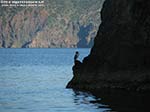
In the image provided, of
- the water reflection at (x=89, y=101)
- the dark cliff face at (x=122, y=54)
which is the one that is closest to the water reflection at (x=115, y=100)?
the water reflection at (x=89, y=101)

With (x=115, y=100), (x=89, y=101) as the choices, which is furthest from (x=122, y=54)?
(x=89, y=101)

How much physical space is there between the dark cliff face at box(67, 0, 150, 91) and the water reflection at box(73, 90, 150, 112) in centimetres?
286

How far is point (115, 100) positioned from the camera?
166 ft

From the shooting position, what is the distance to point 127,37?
6206 cm

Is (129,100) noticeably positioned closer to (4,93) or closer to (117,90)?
(117,90)

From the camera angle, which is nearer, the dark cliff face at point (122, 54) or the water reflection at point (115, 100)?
the water reflection at point (115, 100)

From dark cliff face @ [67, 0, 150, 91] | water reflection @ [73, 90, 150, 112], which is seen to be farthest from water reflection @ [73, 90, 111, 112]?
dark cliff face @ [67, 0, 150, 91]

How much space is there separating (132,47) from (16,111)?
71.0 feet

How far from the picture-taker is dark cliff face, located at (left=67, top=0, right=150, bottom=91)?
192 feet

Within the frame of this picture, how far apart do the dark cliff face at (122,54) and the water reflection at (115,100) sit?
2.86m

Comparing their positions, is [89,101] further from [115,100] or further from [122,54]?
[122,54]

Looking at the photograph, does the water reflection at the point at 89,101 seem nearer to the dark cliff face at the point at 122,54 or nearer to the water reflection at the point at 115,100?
the water reflection at the point at 115,100

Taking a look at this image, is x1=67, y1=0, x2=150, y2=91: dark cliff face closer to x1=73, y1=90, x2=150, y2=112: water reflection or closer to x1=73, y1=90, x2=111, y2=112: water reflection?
x1=73, y1=90, x2=150, y2=112: water reflection

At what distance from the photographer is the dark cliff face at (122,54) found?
2299 inches
